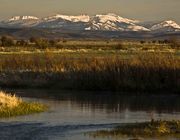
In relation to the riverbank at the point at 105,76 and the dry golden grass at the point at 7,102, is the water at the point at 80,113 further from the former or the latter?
the riverbank at the point at 105,76

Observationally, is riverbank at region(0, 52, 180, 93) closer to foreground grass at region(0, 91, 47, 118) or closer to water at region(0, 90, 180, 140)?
water at region(0, 90, 180, 140)

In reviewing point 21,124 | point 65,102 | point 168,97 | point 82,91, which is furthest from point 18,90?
point 21,124

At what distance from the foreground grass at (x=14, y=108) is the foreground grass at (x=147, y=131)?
524 cm

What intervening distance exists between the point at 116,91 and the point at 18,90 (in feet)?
18.6

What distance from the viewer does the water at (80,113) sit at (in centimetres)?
2161

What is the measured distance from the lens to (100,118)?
25625mm

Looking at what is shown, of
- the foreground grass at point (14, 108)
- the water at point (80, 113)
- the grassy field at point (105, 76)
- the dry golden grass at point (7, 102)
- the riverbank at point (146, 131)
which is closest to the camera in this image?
the riverbank at point (146, 131)

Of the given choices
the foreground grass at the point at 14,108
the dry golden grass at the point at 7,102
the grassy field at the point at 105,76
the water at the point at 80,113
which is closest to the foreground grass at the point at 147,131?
the water at the point at 80,113

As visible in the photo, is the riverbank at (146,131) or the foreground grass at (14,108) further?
the foreground grass at (14,108)

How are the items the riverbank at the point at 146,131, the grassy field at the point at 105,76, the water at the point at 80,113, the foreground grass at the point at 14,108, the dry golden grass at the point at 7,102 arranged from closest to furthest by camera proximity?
the riverbank at the point at 146,131 < the water at the point at 80,113 < the foreground grass at the point at 14,108 < the dry golden grass at the point at 7,102 < the grassy field at the point at 105,76

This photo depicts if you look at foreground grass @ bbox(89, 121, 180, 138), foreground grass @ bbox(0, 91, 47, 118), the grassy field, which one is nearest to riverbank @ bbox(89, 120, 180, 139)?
foreground grass @ bbox(89, 121, 180, 138)

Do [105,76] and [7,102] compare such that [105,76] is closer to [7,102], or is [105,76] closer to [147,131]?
[7,102]

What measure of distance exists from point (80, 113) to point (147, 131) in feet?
20.7

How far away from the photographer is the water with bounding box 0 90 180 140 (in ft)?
70.9
